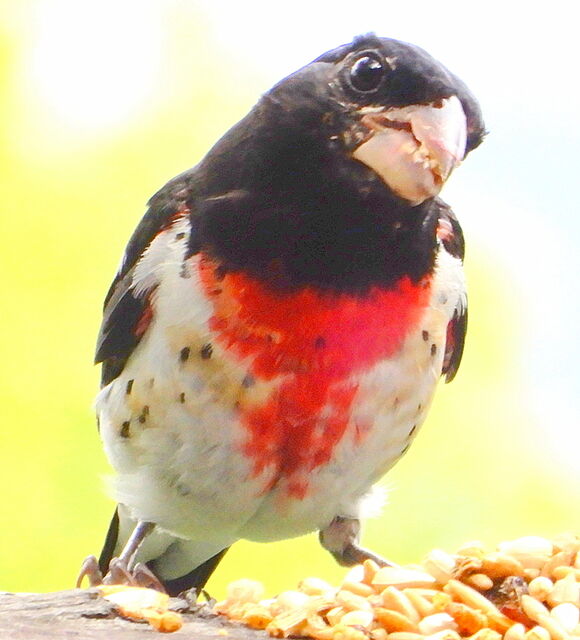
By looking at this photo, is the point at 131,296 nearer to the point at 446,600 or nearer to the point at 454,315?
the point at 454,315

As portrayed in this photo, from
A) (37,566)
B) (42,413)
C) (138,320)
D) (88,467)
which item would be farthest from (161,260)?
(37,566)

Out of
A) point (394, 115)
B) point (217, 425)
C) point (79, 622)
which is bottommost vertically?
point (79, 622)

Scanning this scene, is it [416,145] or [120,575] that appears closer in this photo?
[416,145]

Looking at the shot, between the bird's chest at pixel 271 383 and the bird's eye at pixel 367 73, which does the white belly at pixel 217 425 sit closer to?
the bird's chest at pixel 271 383

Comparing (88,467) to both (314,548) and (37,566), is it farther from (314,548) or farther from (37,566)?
(314,548)

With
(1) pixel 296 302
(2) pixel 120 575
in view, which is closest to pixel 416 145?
(1) pixel 296 302

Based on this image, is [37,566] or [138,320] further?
[37,566]
